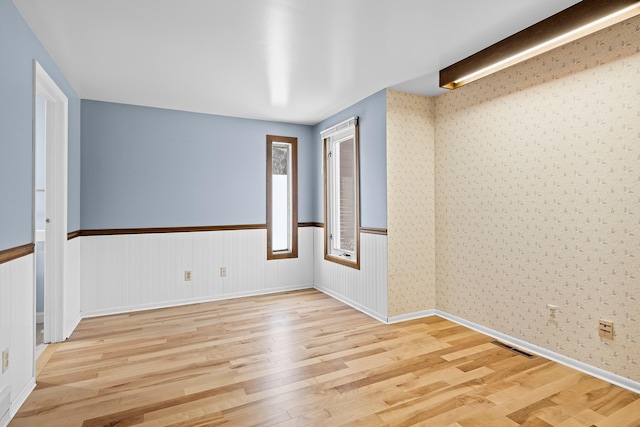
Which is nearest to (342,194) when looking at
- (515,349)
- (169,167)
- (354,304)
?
→ (354,304)

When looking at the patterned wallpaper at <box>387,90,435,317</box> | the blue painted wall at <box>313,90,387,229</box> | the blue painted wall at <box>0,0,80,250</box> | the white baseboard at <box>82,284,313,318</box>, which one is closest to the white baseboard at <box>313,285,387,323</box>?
the patterned wallpaper at <box>387,90,435,317</box>

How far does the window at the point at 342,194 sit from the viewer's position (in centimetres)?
415

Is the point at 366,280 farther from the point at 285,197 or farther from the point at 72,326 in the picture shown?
the point at 72,326

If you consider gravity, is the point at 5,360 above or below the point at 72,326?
above

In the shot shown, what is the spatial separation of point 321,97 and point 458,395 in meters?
3.09

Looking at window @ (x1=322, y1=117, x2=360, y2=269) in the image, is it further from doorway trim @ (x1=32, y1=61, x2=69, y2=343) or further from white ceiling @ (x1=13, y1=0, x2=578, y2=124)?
doorway trim @ (x1=32, y1=61, x2=69, y2=343)

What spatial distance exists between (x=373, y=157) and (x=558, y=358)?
2.43m

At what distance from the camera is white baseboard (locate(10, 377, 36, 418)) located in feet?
6.74

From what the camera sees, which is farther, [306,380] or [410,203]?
[410,203]

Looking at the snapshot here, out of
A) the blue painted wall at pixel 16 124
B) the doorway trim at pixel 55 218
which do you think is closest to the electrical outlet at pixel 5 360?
the blue painted wall at pixel 16 124

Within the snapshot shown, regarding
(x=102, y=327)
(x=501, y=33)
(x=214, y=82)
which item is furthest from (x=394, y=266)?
(x=102, y=327)

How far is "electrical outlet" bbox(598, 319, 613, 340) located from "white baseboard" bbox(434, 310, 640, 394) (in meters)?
0.25

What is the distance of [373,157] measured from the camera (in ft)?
12.5

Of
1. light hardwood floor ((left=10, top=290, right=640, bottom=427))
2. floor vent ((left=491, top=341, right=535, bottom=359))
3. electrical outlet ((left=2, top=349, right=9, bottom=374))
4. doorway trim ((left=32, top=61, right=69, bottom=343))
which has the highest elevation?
doorway trim ((left=32, top=61, right=69, bottom=343))
